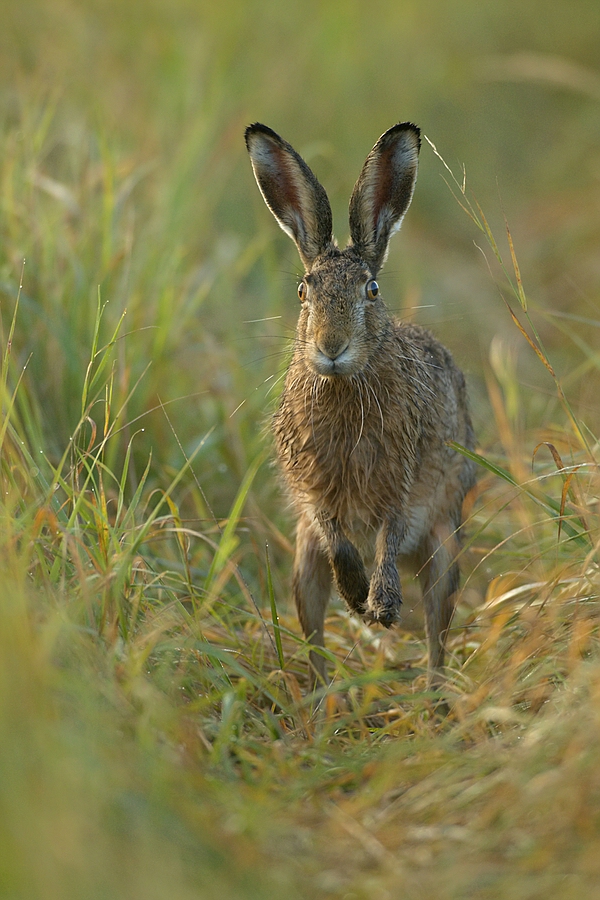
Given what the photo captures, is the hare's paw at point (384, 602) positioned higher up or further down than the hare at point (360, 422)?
further down

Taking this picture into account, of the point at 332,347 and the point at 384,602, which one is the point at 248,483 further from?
the point at 384,602

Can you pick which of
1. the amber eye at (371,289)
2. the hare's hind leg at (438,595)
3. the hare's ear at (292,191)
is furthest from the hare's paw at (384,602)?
the hare's ear at (292,191)

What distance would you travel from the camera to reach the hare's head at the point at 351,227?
404 centimetres

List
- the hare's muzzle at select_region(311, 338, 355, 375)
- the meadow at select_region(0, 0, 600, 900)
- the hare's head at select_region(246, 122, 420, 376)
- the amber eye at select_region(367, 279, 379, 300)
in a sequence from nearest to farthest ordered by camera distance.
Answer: the meadow at select_region(0, 0, 600, 900) → the hare's muzzle at select_region(311, 338, 355, 375) → the hare's head at select_region(246, 122, 420, 376) → the amber eye at select_region(367, 279, 379, 300)

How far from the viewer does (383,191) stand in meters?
4.43

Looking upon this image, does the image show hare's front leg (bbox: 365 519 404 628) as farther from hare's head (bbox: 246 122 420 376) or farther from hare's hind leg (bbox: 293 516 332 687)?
hare's head (bbox: 246 122 420 376)

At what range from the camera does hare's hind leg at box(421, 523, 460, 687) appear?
4.24 metres

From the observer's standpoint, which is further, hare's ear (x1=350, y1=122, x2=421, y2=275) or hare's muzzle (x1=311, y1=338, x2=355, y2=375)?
hare's ear (x1=350, y1=122, x2=421, y2=275)

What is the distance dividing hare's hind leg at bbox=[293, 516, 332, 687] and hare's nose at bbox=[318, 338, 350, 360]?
0.92m

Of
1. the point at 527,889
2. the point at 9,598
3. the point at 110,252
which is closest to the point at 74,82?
the point at 110,252

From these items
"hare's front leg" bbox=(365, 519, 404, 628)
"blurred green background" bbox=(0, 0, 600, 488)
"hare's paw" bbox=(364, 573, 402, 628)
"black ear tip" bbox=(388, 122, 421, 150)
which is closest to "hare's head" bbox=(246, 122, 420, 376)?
"black ear tip" bbox=(388, 122, 421, 150)

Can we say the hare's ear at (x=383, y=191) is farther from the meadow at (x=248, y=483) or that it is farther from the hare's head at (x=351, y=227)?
the meadow at (x=248, y=483)

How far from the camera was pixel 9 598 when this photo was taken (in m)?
2.85

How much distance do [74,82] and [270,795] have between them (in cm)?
527
